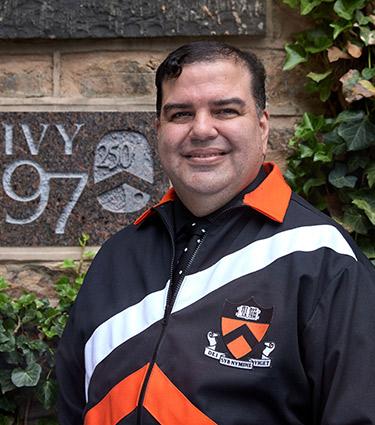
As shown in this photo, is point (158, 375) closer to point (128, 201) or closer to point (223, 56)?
point (223, 56)

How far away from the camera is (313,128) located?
2.48 metres

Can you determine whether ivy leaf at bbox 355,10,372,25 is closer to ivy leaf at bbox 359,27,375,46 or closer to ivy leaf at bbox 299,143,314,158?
ivy leaf at bbox 359,27,375,46

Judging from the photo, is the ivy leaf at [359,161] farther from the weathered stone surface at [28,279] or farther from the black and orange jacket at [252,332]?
the weathered stone surface at [28,279]

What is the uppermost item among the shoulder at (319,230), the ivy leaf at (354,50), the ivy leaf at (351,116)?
the ivy leaf at (354,50)

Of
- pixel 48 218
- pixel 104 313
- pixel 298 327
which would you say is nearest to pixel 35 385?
pixel 48 218

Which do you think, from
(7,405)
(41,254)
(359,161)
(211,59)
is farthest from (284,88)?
(7,405)

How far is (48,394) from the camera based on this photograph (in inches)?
97.0

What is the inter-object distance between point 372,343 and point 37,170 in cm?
134

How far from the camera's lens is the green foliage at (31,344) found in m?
2.46

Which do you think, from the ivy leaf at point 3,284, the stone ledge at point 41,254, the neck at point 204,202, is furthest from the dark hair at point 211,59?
the ivy leaf at point 3,284

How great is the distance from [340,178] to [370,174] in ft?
0.30

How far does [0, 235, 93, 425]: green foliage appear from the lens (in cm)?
246

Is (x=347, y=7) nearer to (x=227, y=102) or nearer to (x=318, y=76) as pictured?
(x=318, y=76)

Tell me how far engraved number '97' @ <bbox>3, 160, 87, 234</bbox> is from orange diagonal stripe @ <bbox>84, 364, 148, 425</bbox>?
86 centimetres
